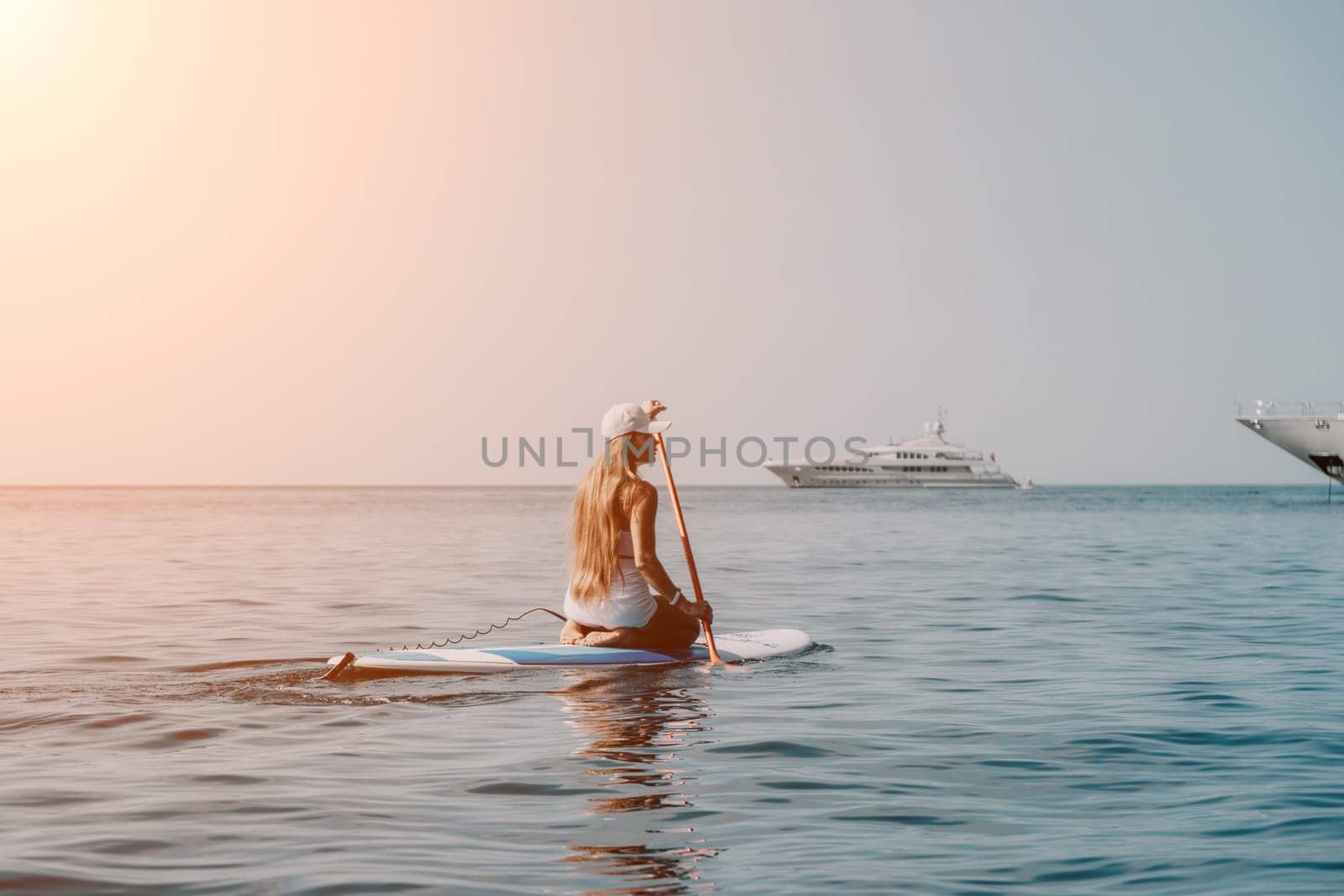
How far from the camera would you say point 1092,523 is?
47000 mm

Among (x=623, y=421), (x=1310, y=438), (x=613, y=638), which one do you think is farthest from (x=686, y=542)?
(x=1310, y=438)

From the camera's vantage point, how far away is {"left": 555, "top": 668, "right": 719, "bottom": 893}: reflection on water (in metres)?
4.64

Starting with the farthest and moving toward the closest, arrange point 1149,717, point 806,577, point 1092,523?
point 1092,523 → point 806,577 → point 1149,717

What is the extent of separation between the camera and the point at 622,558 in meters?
9.14

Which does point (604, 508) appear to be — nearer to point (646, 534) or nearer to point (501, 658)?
point (646, 534)

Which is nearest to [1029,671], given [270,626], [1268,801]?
[1268,801]

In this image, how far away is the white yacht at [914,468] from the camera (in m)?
117

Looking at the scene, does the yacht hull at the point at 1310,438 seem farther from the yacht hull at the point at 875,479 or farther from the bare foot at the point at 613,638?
the bare foot at the point at 613,638

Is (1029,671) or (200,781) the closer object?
(200,781)

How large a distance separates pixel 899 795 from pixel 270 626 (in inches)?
354

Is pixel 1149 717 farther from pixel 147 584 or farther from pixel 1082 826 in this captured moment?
pixel 147 584

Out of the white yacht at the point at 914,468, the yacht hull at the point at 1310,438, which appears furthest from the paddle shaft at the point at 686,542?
the white yacht at the point at 914,468

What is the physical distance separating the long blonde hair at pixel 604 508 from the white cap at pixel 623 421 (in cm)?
5

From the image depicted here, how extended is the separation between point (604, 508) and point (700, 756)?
2.59m
